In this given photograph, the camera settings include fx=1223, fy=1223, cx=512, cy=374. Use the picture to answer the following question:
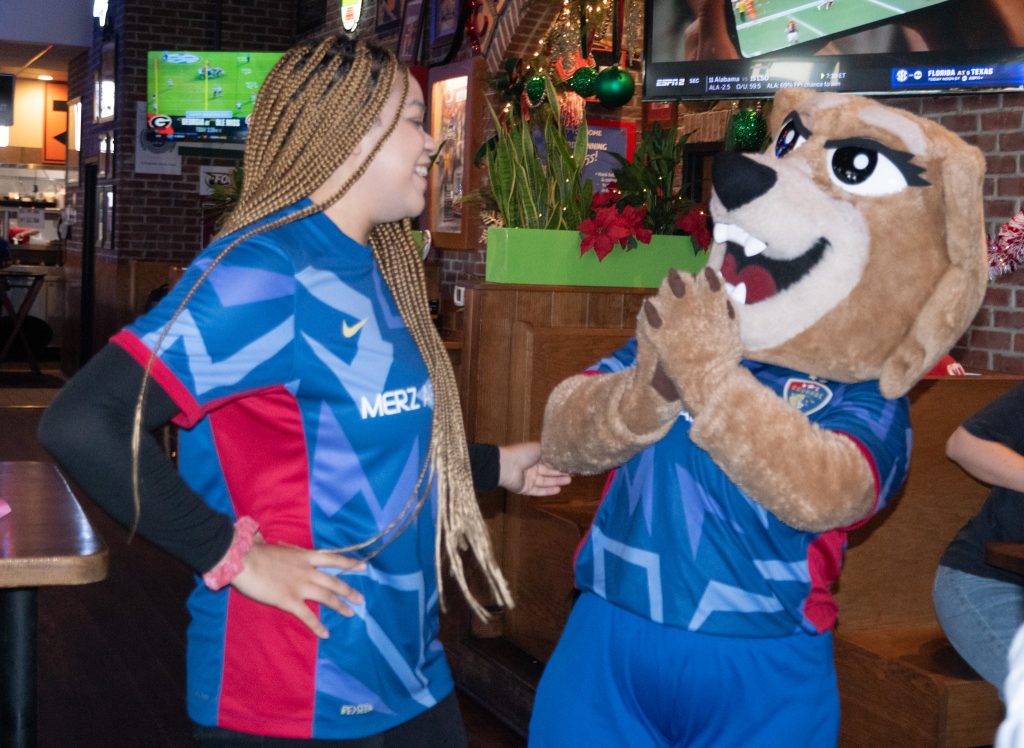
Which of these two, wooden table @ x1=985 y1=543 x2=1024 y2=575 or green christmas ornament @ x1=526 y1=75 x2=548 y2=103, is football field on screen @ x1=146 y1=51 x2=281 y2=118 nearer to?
green christmas ornament @ x1=526 y1=75 x2=548 y2=103

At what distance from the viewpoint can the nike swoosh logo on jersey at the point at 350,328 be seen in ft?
4.84

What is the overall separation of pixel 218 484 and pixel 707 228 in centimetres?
275

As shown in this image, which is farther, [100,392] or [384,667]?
[384,667]

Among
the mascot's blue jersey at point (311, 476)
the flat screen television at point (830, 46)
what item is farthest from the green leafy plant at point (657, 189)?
the mascot's blue jersey at point (311, 476)

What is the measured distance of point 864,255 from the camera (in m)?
1.67

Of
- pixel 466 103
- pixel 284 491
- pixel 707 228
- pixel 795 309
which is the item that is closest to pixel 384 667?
pixel 284 491

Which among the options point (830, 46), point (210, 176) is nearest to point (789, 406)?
point (830, 46)

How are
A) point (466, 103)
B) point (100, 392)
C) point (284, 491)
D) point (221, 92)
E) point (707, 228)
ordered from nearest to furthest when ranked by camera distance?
point (100, 392)
point (284, 491)
point (707, 228)
point (466, 103)
point (221, 92)

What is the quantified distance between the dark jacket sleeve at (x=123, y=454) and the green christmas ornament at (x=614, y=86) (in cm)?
420

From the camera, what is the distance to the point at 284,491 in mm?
1466

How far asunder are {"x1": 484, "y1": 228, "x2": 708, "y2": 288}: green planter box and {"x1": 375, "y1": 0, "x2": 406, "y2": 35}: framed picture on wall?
4.26 metres

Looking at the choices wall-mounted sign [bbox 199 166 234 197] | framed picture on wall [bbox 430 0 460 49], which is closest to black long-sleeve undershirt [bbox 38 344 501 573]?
framed picture on wall [bbox 430 0 460 49]

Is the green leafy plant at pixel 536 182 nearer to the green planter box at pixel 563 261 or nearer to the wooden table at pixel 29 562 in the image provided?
the green planter box at pixel 563 261

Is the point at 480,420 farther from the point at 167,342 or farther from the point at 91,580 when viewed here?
the point at 167,342
